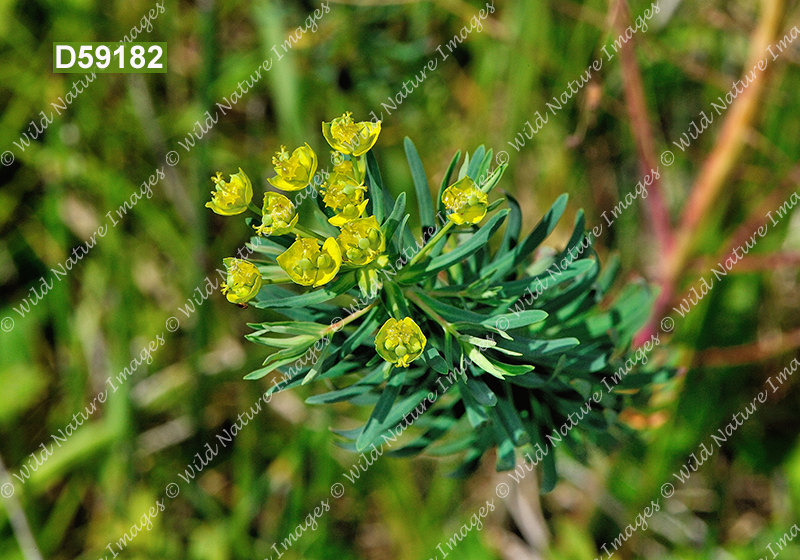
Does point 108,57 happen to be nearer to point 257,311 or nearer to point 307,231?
point 257,311

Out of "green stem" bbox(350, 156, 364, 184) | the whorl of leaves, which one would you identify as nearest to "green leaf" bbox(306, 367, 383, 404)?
the whorl of leaves

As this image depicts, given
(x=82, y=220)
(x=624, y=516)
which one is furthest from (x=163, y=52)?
(x=624, y=516)

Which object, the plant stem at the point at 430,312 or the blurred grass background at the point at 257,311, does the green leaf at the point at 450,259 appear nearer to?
the plant stem at the point at 430,312

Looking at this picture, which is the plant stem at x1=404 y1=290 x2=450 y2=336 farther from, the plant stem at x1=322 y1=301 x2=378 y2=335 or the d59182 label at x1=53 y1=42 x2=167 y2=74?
the d59182 label at x1=53 y1=42 x2=167 y2=74

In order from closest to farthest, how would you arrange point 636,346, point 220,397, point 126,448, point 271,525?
point 636,346, point 126,448, point 271,525, point 220,397

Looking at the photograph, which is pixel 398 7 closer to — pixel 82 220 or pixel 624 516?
pixel 82 220

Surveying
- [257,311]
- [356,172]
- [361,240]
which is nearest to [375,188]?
[356,172]
